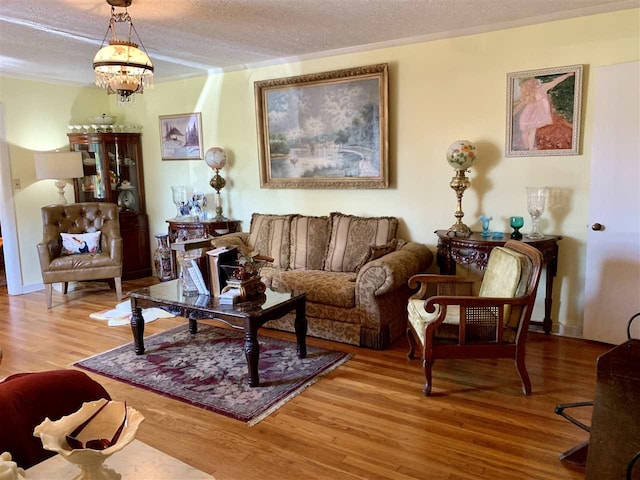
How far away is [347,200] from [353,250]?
0.66 meters

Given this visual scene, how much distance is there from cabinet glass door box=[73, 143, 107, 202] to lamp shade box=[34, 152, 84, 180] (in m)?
0.27

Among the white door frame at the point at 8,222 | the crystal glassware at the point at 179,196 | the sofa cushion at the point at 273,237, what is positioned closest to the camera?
the sofa cushion at the point at 273,237

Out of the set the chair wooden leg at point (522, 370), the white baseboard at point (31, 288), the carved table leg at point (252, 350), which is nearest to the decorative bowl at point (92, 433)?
the carved table leg at point (252, 350)

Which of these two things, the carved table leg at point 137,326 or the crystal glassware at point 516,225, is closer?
the carved table leg at point 137,326

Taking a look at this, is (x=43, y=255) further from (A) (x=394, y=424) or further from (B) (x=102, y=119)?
(A) (x=394, y=424)

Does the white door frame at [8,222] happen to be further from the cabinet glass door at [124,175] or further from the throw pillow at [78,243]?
the cabinet glass door at [124,175]

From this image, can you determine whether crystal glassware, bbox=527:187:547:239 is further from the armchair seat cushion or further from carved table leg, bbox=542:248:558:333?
the armchair seat cushion

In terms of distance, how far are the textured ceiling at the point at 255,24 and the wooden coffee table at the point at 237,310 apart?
1944 millimetres

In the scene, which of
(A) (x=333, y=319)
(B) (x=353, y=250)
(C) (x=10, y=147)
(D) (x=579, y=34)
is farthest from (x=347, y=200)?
(C) (x=10, y=147)

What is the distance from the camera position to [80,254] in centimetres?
503

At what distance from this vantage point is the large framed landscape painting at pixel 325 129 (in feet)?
14.1

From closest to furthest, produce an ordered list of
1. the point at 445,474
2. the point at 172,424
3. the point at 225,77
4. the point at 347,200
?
1. the point at 445,474
2. the point at 172,424
3. the point at 347,200
4. the point at 225,77

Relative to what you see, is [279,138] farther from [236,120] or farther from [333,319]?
[333,319]

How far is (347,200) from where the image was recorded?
15.2 feet
